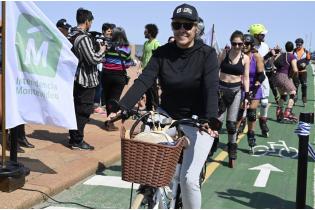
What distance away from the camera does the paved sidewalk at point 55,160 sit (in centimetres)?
520

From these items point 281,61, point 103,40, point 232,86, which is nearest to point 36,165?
point 103,40

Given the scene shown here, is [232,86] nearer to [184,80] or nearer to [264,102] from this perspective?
[264,102]

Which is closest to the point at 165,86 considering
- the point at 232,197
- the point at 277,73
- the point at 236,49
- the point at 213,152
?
the point at 232,197

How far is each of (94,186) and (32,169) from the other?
830 millimetres

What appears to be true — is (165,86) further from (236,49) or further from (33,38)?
(236,49)

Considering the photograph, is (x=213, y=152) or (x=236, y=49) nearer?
(x=236, y=49)

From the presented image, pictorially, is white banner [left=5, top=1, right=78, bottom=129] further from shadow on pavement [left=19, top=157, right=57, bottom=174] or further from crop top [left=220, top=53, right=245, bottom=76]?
crop top [left=220, top=53, right=245, bottom=76]

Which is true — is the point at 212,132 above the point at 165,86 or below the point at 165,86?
below

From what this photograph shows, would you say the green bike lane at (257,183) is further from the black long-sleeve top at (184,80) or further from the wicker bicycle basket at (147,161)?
the wicker bicycle basket at (147,161)

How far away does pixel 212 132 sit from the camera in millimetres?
3541

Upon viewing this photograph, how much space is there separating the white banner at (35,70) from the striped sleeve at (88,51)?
1.53 metres

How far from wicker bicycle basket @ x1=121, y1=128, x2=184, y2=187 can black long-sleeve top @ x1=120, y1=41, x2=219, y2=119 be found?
0.62 metres

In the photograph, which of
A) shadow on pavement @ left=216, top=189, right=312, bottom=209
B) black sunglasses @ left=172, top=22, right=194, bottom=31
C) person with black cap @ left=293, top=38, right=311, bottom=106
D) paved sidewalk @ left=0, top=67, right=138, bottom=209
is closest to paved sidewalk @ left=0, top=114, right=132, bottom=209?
paved sidewalk @ left=0, top=67, right=138, bottom=209

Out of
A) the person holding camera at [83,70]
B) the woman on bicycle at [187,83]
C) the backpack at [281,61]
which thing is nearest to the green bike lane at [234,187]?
the person holding camera at [83,70]
